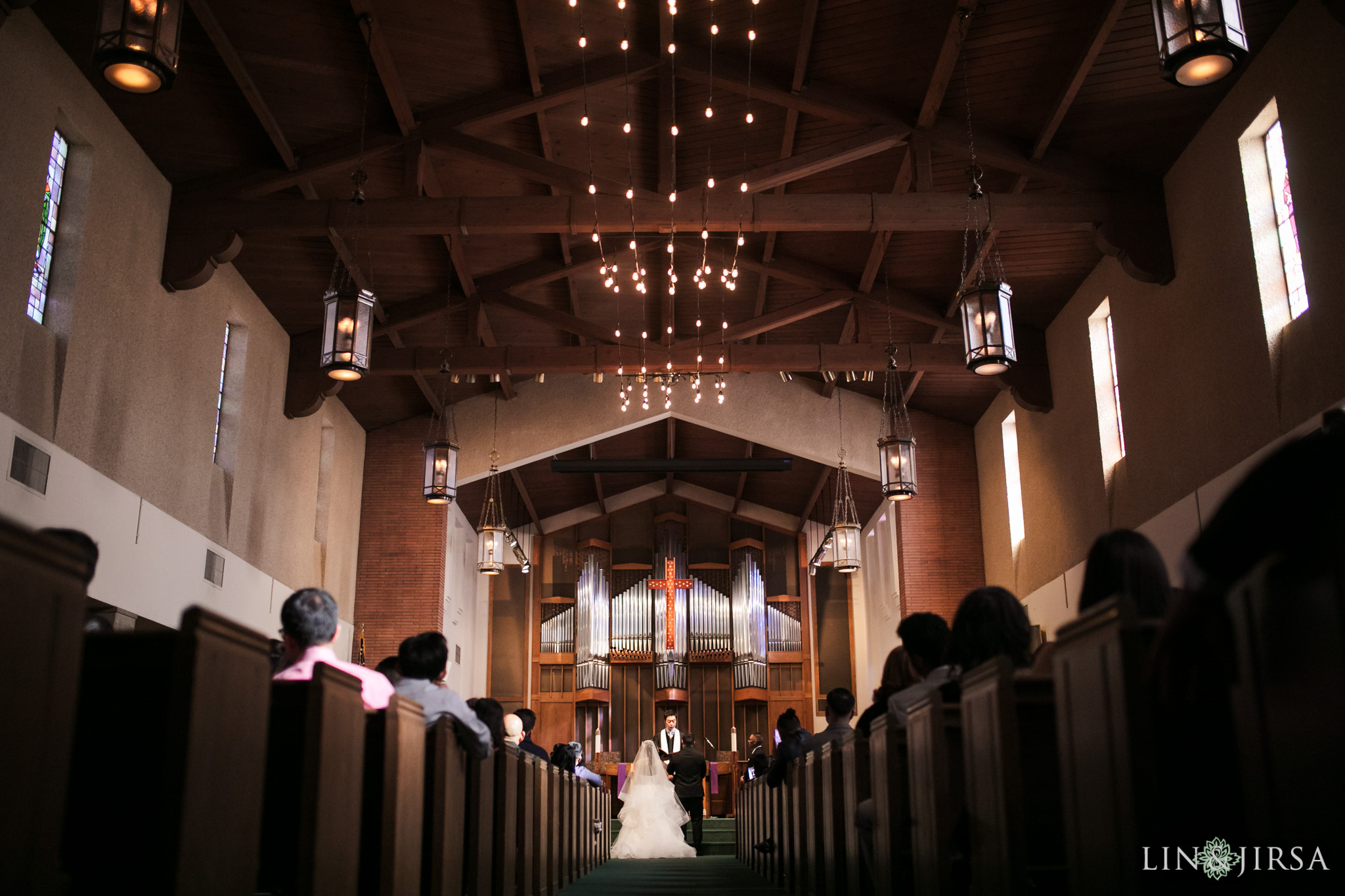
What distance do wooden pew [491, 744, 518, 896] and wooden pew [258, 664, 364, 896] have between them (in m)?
1.48

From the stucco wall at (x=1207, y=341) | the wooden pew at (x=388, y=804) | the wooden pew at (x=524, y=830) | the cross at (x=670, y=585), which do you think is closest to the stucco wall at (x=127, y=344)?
the wooden pew at (x=524, y=830)

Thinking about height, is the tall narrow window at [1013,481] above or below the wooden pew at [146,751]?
above

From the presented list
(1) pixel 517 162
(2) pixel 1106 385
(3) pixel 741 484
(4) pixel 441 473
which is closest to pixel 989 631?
(1) pixel 517 162

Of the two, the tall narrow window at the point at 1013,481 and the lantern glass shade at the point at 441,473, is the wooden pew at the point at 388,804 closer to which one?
the lantern glass shade at the point at 441,473

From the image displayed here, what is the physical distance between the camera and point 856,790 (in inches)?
133

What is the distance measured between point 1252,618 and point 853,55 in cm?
670

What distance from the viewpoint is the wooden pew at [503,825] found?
3.94 metres

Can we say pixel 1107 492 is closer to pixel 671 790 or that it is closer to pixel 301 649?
pixel 671 790

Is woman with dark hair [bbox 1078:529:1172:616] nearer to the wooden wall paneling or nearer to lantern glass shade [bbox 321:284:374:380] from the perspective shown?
the wooden wall paneling

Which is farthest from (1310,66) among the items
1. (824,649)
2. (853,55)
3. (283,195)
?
(824,649)

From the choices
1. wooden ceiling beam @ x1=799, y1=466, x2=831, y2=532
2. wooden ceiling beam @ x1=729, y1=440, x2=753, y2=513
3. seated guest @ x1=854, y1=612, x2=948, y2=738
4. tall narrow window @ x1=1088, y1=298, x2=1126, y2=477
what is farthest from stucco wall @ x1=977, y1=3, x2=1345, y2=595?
wooden ceiling beam @ x1=729, y1=440, x2=753, y2=513

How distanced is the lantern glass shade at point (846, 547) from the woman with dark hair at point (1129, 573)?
8.21m

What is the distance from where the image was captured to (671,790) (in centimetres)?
989

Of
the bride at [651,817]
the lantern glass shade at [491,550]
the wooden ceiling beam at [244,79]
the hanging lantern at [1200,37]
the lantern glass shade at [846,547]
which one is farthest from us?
the lantern glass shade at [491,550]
